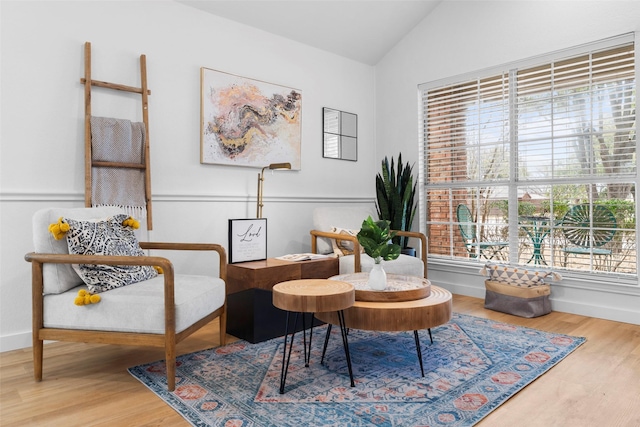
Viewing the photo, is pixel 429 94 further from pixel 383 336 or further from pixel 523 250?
pixel 383 336

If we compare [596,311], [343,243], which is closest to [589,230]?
[596,311]

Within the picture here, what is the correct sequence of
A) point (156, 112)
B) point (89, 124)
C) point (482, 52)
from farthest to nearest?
1. point (482, 52)
2. point (156, 112)
3. point (89, 124)

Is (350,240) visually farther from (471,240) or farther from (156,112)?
(156,112)

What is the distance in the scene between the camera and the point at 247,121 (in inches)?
144

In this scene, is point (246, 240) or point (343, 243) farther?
point (343, 243)

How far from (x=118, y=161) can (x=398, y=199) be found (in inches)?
96.0

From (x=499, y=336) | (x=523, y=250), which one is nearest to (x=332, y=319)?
(x=499, y=336)

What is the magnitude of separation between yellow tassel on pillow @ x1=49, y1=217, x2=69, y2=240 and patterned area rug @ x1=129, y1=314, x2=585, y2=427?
0.78 m

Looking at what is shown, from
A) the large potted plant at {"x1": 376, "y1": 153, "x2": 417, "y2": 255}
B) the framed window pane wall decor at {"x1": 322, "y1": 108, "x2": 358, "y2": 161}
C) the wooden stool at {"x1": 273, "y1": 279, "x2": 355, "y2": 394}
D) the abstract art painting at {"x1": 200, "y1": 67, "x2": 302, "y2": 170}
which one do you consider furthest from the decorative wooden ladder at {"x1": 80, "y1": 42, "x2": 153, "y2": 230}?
the large potted plant at {"x1": 376, "y1": 153, "x2": 417, "y2": 255}

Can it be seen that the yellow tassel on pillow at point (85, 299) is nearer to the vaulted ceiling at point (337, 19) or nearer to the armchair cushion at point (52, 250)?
the armchair cushion at point (52, 250)

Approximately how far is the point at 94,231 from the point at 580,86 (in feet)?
11.8

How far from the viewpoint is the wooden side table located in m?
2.67

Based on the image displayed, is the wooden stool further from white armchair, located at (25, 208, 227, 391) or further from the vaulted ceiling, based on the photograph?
the vaulted ceiling

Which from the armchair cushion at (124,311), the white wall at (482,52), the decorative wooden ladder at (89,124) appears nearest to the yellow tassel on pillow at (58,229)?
the armchair cushion at (124,311)
